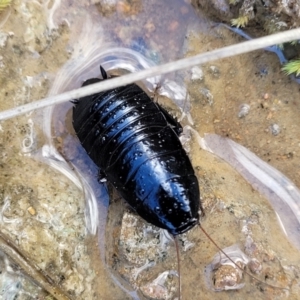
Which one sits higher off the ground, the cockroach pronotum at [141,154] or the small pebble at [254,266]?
the cockroach pronotum at [141,154]

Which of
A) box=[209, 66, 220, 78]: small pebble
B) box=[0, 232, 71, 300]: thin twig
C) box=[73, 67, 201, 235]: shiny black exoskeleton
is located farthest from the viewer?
box=[209, 66, 220, 78]: small pebble

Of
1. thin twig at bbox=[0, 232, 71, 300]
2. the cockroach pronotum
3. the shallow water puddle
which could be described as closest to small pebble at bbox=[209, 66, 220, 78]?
the shallow water puddle

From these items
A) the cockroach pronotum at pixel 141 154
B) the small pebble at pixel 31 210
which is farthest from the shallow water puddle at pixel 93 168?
the cockroach pronotum at pixel 141 154

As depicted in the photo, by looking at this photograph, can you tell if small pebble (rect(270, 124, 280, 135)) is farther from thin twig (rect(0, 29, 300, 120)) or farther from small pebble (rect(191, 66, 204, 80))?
thin twig (rect(0, 29, 300, 120))

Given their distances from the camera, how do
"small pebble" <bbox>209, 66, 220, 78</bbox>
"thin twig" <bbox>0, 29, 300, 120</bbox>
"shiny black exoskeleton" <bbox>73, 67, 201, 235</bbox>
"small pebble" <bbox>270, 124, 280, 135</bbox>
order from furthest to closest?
"small pebble" <bbox>209, 66, 220, 78</bbox>, "small pebble" <bbox>270, 124, 280, 135</bbox>, "shiny black exoskeleton" <bbox>73, 67, 201, 235</bbox>, "thin twig" <bbox>0, 29, 300, 120</bbox>

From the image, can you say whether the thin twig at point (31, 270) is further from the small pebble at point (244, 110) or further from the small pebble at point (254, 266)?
the small pebble at point (244, 110)

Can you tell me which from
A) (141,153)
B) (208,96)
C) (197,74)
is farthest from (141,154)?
(197,74)

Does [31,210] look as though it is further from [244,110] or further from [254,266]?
[244,110]

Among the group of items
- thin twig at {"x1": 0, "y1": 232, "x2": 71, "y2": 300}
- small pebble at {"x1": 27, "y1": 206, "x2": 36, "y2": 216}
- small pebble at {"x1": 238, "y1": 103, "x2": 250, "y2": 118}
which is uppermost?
small pebble at {"x1": 238, "y1": 103, "x2": 250, "y2": 118}
